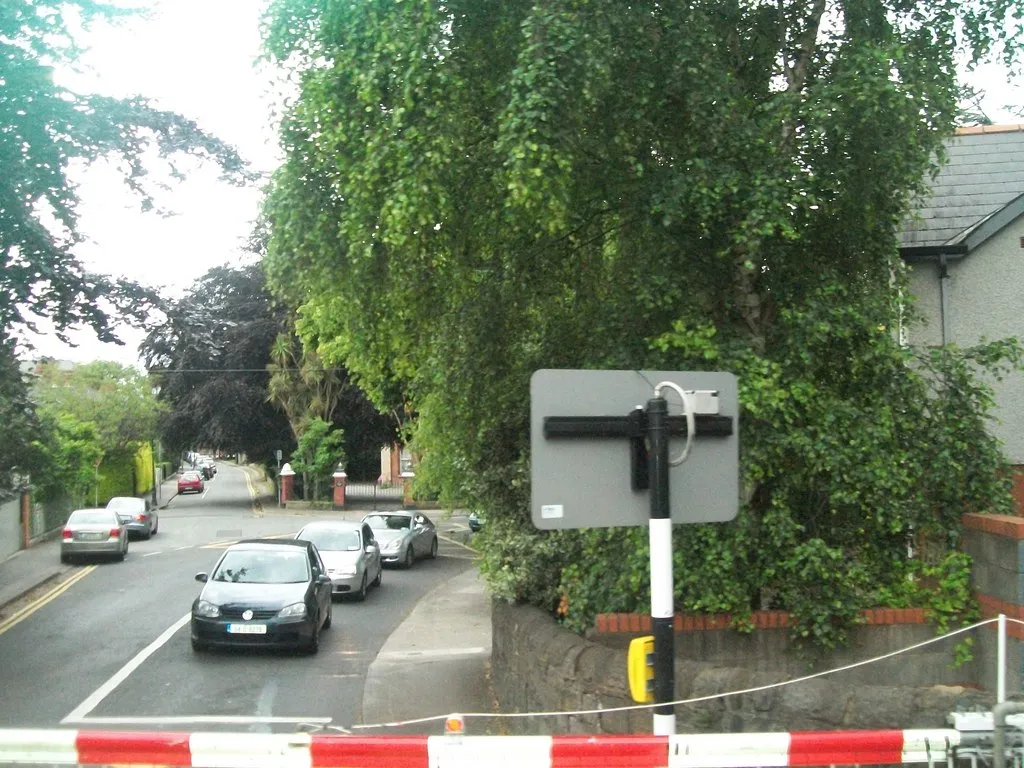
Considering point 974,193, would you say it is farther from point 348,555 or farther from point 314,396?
point 314,396

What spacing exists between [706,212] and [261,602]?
33.7 feet

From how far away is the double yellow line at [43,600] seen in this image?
779 inches

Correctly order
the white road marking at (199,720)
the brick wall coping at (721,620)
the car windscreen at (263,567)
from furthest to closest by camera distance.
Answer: the car windscreen at (263,567) → the white road marking at (199,720) → the brick wall coping at (721,620)

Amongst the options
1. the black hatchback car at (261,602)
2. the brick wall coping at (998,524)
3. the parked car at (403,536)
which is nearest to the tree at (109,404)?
the parked car at (403,536)

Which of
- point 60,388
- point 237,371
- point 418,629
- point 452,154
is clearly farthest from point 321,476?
point 452,154

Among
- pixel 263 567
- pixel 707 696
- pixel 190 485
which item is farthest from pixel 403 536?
pixel 190 485

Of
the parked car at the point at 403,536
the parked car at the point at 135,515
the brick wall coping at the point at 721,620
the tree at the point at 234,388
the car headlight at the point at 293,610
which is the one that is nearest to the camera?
the brick wall coping at the point at 721,620

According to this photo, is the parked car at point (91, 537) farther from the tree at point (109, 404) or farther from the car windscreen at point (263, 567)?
the tree at point (109, 404)

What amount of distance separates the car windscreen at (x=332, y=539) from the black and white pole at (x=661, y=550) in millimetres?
18583

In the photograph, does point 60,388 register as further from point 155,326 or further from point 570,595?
point 570,595

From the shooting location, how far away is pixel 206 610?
15.8 m

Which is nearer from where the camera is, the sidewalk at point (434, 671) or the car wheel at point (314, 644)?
the sidewalk at point (434, 671)

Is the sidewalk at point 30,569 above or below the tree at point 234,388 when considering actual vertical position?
below

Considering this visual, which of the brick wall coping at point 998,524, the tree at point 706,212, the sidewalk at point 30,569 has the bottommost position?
the sidewalk at point 30,569
